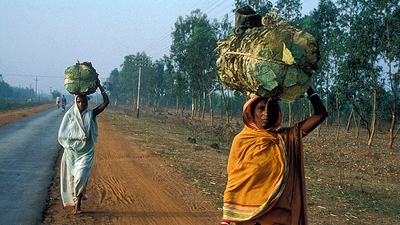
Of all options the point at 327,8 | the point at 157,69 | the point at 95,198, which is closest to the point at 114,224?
the point at 95,198

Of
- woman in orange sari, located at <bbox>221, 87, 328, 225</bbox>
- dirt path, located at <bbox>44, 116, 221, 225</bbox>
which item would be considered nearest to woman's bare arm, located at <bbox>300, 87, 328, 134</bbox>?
woman in orange sari, located at <bbox>221, 87, 328, 225</bbox>

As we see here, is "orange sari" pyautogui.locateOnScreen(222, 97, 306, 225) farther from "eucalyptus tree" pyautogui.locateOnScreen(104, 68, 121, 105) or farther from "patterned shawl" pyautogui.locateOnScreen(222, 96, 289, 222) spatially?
"eucalyptus tree" pyautogui.locateOnScreen(104, 68, 121, 105)

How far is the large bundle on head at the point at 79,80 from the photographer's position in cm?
647

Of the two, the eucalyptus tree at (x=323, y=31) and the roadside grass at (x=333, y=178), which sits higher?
the eucalyptus tree at (x=323, y=31)

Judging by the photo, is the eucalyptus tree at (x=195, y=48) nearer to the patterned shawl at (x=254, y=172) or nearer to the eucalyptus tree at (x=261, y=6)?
the eucalyptus tree at (x=261, y=6)

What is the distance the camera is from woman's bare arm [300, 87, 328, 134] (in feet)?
10.5

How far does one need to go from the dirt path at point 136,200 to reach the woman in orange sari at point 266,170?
9.80 ft

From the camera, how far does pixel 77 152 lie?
6.42 m

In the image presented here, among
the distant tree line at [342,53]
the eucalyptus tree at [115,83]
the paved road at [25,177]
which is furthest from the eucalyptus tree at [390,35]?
the eucalyptus tree at [115,83]

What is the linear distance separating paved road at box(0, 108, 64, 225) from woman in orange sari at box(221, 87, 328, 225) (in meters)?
3.73

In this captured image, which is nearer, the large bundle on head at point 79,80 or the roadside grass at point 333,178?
the large bundle on head at point 79,80

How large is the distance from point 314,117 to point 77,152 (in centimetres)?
427

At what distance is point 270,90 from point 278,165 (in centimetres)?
55

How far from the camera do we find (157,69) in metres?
63.4
